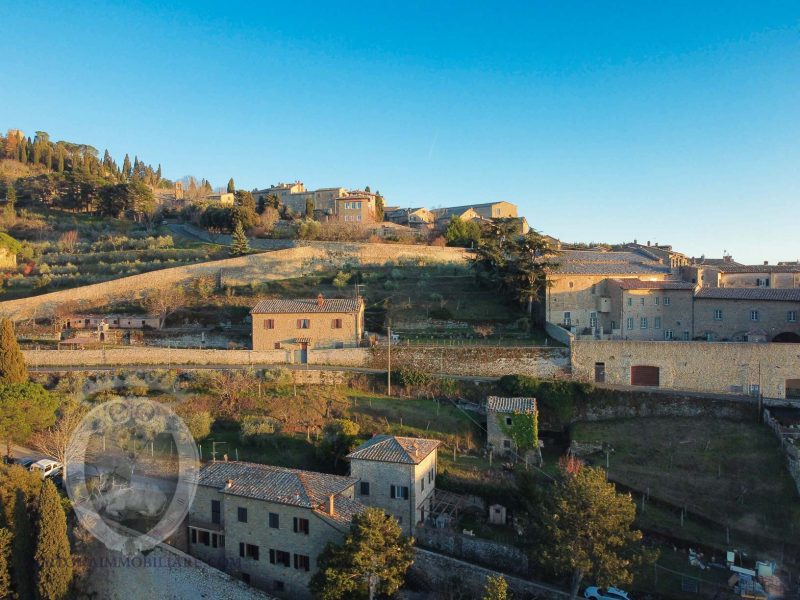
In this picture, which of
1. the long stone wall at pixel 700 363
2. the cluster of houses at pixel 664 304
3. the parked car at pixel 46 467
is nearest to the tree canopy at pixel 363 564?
the parked car at pixel 46 467

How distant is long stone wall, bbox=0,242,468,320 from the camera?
147 ft

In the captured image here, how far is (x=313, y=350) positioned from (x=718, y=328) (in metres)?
26.3

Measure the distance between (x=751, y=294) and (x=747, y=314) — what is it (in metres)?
1.28

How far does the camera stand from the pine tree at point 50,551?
64.4 feet

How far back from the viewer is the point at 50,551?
19703mm

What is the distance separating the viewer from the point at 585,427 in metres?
29.7

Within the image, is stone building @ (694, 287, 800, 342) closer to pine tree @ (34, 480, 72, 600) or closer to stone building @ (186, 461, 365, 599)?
stone building @ (186, 461, 365, 599)

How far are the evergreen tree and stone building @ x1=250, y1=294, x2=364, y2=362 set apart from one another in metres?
17.9

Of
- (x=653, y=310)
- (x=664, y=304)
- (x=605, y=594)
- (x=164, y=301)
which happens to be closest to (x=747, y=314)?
(x=664, y=304)

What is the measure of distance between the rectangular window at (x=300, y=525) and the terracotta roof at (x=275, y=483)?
0.62m

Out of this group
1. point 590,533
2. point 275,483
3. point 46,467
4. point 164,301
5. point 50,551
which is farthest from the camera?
point 164,301

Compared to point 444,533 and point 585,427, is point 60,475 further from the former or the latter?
point 585,427

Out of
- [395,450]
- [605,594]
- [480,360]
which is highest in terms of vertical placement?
[480,360]

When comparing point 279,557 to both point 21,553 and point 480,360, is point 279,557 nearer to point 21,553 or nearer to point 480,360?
point 21,553
